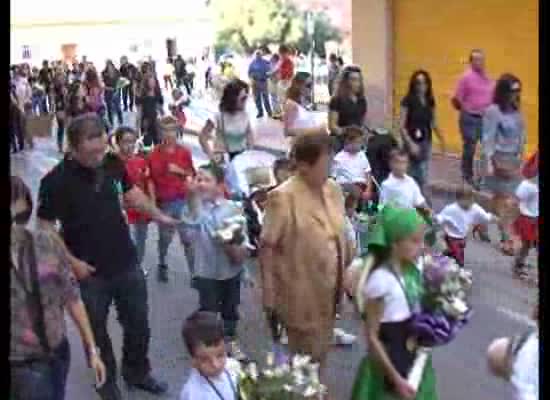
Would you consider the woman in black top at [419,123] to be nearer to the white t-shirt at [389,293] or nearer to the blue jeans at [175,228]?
the blue jeans at [175,228]

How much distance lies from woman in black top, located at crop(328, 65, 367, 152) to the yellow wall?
0.57m

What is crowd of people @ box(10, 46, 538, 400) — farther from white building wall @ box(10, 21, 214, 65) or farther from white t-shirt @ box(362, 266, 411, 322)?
white building wall @ box(10, 21, 214, 65)

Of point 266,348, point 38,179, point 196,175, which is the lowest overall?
point 266,348

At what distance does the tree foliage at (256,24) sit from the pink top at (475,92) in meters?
1.36

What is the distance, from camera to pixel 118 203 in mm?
4945

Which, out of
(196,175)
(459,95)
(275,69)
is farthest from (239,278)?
(459,95)

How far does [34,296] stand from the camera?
387cm

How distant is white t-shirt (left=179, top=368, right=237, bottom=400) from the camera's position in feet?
13.1

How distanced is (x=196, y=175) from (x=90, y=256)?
4.99 ft

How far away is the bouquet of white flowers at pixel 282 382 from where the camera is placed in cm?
424

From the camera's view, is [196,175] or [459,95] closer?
[196,175]

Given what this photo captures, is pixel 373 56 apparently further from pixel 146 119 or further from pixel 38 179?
pixel 38 179

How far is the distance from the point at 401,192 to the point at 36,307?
10.0 ft

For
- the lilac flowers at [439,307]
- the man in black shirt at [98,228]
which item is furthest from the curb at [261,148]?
the lilac flowers at [439,307]
